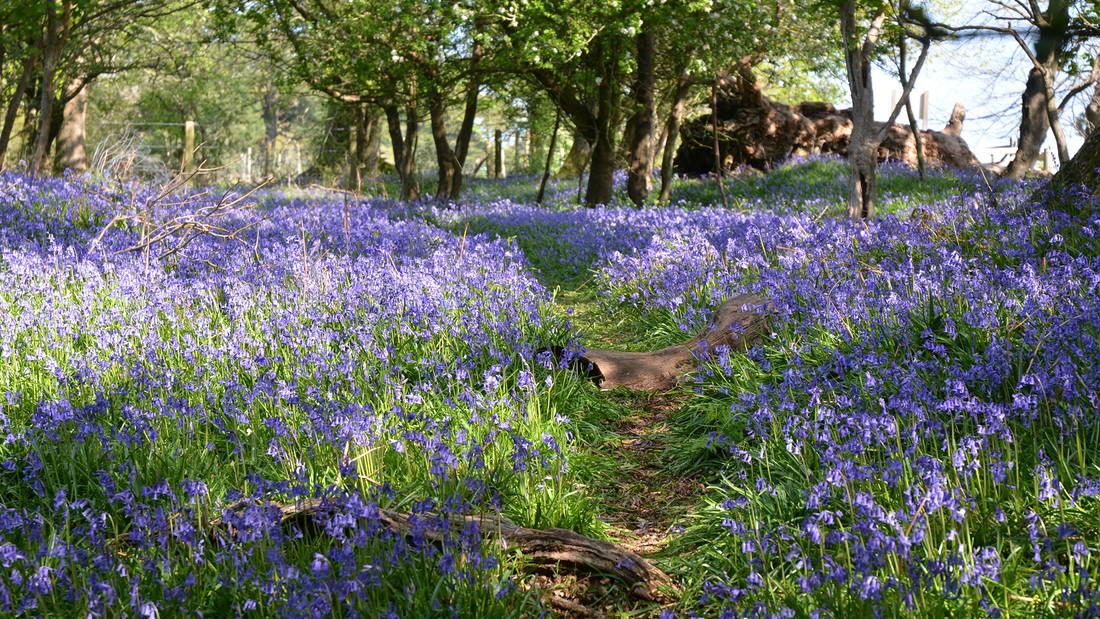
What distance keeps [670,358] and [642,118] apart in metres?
10.0

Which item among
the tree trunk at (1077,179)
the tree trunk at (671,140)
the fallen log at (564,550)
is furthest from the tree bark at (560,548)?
the tree trunk at (671,140)

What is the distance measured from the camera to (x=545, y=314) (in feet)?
21.2

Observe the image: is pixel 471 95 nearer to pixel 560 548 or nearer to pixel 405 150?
pixel 405 150

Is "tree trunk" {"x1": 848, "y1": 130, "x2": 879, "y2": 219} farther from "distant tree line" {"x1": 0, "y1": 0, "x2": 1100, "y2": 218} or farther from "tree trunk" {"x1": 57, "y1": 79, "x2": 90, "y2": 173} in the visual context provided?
"tree trunk" {"x1": 57, "y1": 79, "x2": 90, "y2": 173}

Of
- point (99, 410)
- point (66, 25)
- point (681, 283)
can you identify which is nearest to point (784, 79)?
point (66, 25)

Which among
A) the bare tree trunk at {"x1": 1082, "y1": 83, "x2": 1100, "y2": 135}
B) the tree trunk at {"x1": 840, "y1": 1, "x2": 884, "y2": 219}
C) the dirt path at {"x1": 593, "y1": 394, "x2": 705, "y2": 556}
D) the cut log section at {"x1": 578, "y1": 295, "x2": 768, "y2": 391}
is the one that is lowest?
→ the dirt path at {"x1": 593, "y1": 394, "x2": 705, "y2": 556}

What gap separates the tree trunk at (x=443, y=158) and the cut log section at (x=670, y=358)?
33.8ft

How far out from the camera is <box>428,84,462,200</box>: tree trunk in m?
15.3

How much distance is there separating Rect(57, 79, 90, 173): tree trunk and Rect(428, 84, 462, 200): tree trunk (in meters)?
13.5

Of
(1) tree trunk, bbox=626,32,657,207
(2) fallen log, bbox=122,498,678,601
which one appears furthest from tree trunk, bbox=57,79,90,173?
(2) fallen log, bbox=122,498,678,601

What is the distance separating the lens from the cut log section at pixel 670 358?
5648mm

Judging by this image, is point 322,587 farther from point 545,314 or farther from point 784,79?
point 784,79

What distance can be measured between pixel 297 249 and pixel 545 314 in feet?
10.6

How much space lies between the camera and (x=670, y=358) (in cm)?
591
